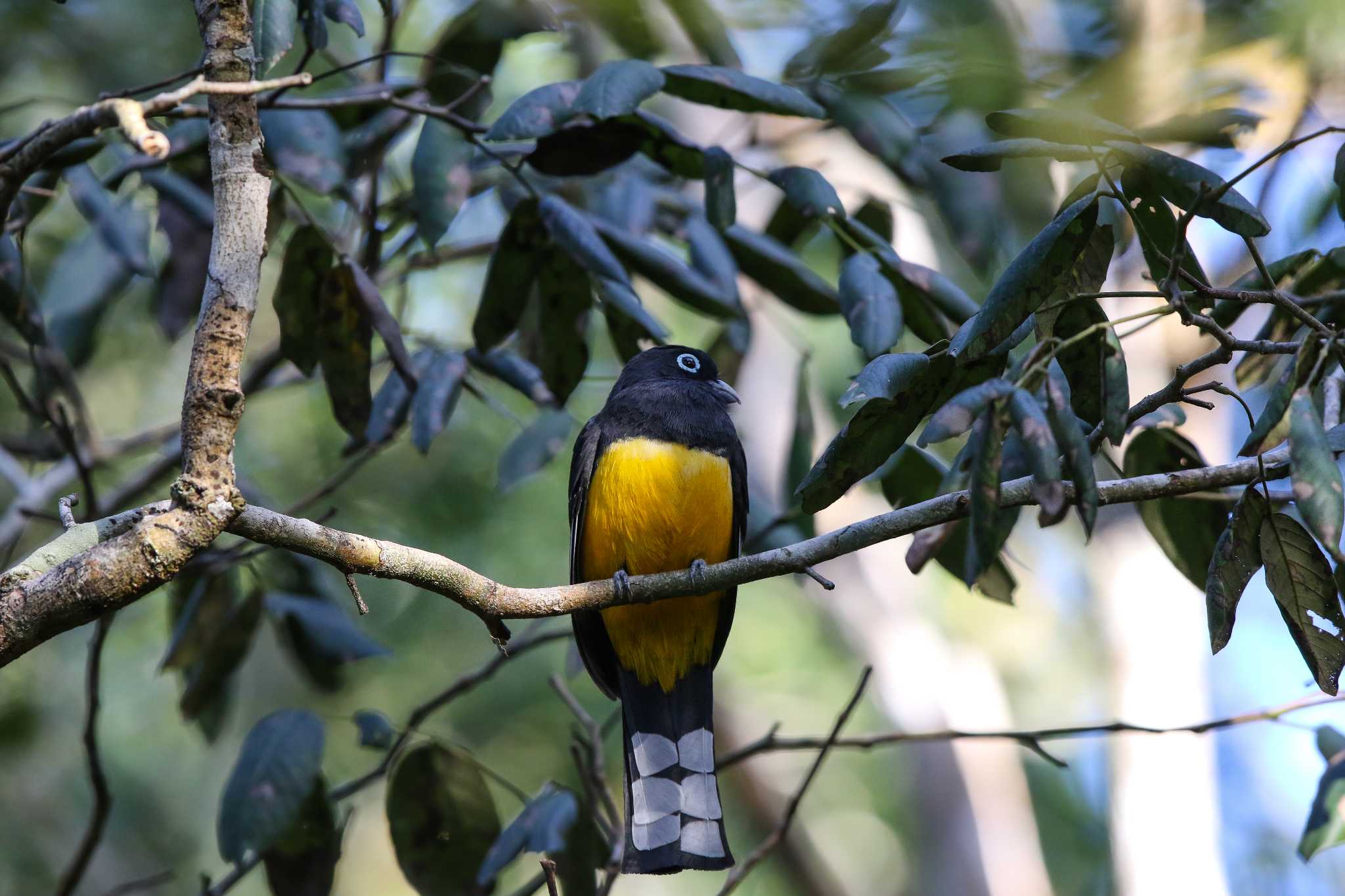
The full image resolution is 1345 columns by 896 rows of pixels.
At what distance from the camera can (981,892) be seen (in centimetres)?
800

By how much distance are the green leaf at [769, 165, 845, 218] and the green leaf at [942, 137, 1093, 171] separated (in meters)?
0.84

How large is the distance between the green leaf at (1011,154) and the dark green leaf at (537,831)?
6.20ft

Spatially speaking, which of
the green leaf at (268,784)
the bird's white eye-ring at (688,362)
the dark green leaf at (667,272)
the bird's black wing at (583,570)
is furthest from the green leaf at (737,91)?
the green leaf at (268,784)

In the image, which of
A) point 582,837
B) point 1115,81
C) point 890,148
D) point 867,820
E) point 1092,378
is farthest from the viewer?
point 867,820

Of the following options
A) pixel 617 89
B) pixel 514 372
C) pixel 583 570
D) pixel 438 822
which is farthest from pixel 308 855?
pixel 617 89

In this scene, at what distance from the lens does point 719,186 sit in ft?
11.1

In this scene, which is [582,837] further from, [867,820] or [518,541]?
[867,820]

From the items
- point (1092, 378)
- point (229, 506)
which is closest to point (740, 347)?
point (1092, 378)

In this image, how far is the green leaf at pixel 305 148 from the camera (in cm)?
347

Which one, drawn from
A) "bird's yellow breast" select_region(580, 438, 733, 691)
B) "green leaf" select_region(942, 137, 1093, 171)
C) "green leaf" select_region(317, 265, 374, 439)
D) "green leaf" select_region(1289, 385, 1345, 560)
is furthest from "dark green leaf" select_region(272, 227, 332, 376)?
"green leaf" select_region(1289, 385, 1345, 560)

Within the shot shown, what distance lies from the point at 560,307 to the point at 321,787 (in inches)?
60.5

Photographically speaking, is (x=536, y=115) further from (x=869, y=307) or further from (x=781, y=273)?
(x=781, y=273)

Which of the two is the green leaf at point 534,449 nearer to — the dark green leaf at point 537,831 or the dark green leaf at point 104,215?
the dark green leaf at point 537,831

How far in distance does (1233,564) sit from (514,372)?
8.14 feet
